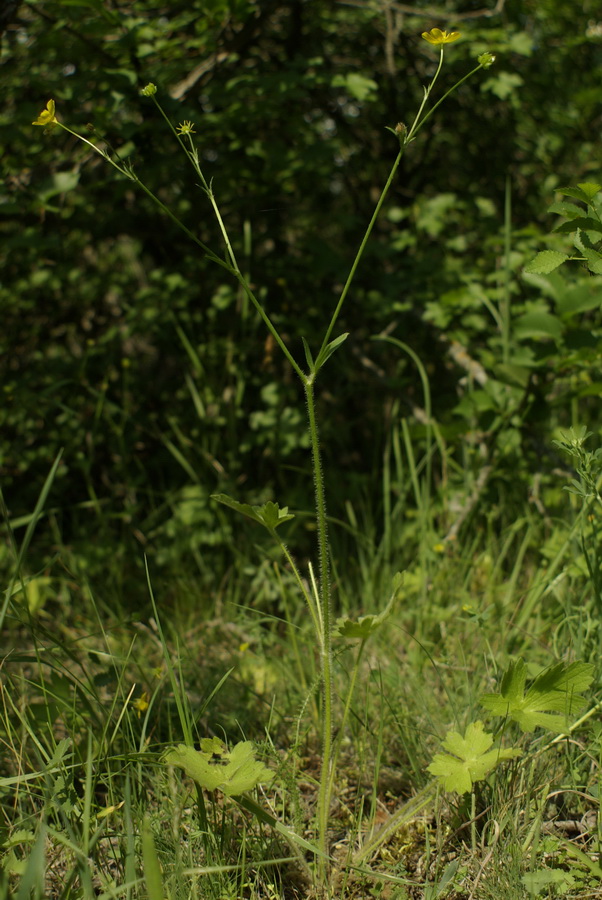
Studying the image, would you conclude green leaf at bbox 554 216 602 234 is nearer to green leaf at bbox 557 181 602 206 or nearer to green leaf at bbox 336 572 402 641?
green leaf at bbox 557 181 602 206

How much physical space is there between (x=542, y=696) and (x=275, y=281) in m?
1.79

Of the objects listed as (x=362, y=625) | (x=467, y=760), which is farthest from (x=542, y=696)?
(x=362, y=625)

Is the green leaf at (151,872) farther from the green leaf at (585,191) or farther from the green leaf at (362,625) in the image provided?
the green leaf at (585,191)

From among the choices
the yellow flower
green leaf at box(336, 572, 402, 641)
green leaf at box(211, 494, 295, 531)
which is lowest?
green leaf at box(336, 572, 402, 641)

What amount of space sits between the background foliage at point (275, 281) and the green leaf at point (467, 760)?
3.01 feet

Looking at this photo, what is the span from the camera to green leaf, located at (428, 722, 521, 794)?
3.81 ft

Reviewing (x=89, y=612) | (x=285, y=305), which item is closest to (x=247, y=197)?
(x=285, y=305)

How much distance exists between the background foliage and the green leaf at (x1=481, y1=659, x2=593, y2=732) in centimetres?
89

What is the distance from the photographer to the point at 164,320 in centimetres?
268

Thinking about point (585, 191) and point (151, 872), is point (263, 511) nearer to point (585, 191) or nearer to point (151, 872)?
point (151, 872)

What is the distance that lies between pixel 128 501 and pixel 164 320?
2.24ft

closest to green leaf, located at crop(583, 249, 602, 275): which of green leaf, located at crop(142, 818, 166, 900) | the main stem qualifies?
the main stem

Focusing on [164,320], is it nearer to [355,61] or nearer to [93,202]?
[93,202]

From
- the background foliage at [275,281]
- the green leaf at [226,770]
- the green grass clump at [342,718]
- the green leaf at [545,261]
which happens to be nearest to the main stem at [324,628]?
the green grass clump at [342,718]
